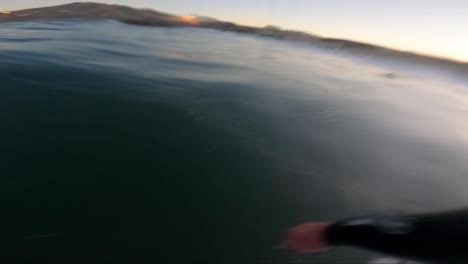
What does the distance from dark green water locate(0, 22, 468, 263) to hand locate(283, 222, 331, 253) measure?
13 cm

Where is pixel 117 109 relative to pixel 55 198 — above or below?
above

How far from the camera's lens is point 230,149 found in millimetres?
6844

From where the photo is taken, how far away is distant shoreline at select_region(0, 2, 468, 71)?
64.0ft

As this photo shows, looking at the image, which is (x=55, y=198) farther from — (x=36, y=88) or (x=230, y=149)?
(x=36, y=88)

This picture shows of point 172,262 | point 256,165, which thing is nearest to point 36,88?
point 256,165

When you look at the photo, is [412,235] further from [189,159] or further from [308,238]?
[189,159]

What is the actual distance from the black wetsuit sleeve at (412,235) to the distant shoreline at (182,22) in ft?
51.5

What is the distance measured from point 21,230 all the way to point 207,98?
5.00m

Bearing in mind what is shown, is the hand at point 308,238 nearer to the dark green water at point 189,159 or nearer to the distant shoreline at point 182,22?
the dark green water at point 189,159

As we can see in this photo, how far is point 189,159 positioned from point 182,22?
76.3 ft

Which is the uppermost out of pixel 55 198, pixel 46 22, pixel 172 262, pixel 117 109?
pixel 46 22

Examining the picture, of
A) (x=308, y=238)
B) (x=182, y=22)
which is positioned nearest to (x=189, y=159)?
(x=308, y=238)

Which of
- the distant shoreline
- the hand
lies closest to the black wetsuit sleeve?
Answer: the hand

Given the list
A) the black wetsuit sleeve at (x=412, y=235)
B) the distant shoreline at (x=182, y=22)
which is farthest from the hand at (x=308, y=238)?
the distant shoreline at (x=182, y=22)
